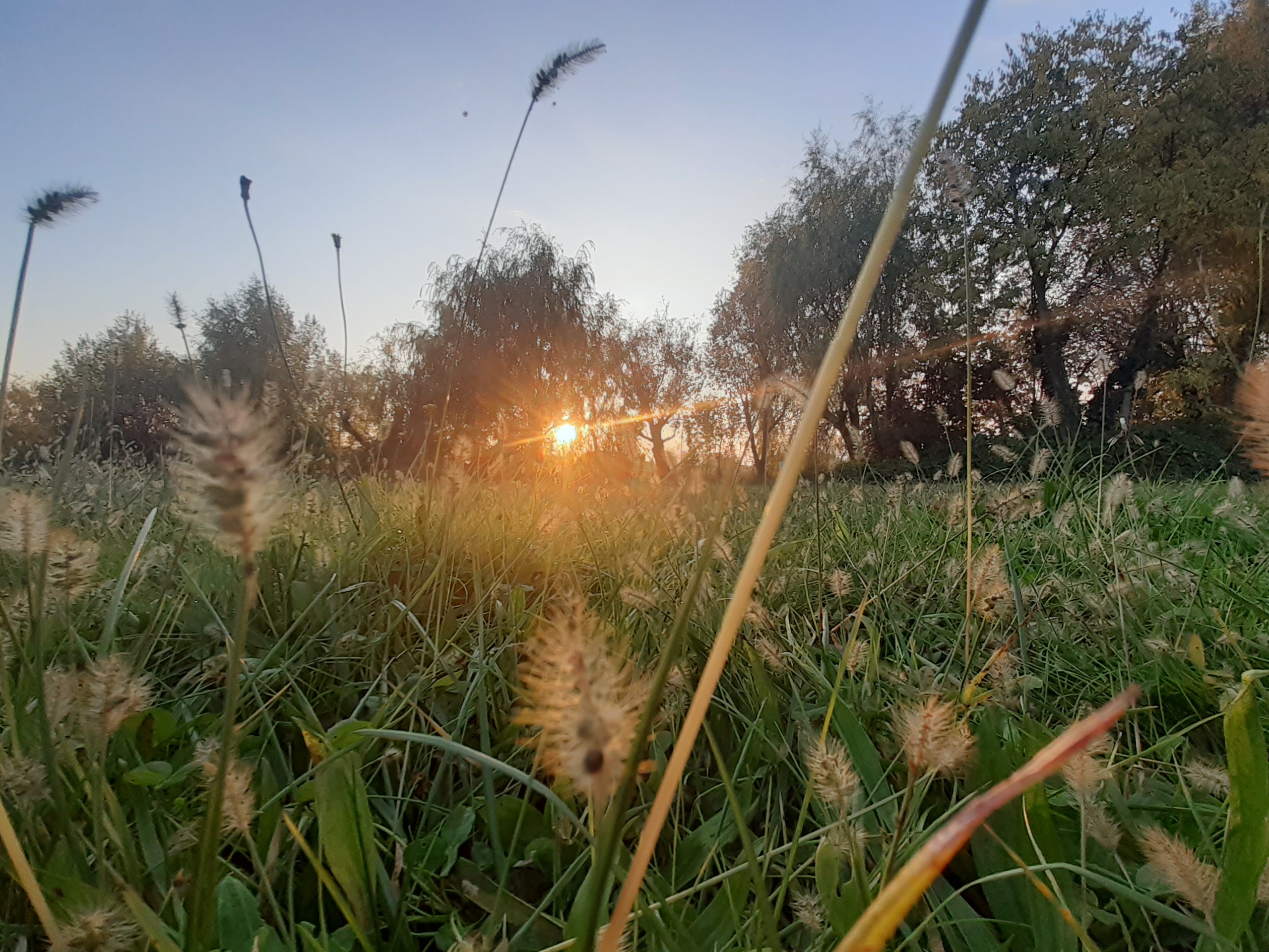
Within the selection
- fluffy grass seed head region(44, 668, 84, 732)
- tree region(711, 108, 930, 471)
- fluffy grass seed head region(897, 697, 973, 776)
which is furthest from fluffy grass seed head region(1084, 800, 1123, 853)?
tree region(711, 108, 930, 471)

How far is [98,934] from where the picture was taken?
0.43 metres

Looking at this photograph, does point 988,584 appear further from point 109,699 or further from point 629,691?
point 109,699

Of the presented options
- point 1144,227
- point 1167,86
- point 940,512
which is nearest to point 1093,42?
point 1167,86

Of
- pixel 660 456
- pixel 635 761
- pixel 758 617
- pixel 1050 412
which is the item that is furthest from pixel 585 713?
pixel 660 456

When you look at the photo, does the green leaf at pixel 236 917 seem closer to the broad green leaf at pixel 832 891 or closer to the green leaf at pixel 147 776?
the green leaf at pixel 147 776

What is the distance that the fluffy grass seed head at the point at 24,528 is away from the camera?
1.79ft

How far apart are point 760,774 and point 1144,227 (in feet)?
63.6

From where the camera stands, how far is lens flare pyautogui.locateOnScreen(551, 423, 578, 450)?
113 inches

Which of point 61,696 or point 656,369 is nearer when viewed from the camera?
point 61,696

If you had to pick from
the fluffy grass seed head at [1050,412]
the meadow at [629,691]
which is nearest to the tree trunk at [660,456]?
the meadow at [629,691]

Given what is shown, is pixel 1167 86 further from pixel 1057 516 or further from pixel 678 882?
pixel 678 882

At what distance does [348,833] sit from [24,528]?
42 centimetres

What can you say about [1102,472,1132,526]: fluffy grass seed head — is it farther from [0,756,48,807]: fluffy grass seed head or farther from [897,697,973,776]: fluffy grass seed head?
[0,756,48,807]: fluffy grass seed head

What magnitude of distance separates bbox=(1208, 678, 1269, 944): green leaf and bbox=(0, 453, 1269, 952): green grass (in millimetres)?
63
